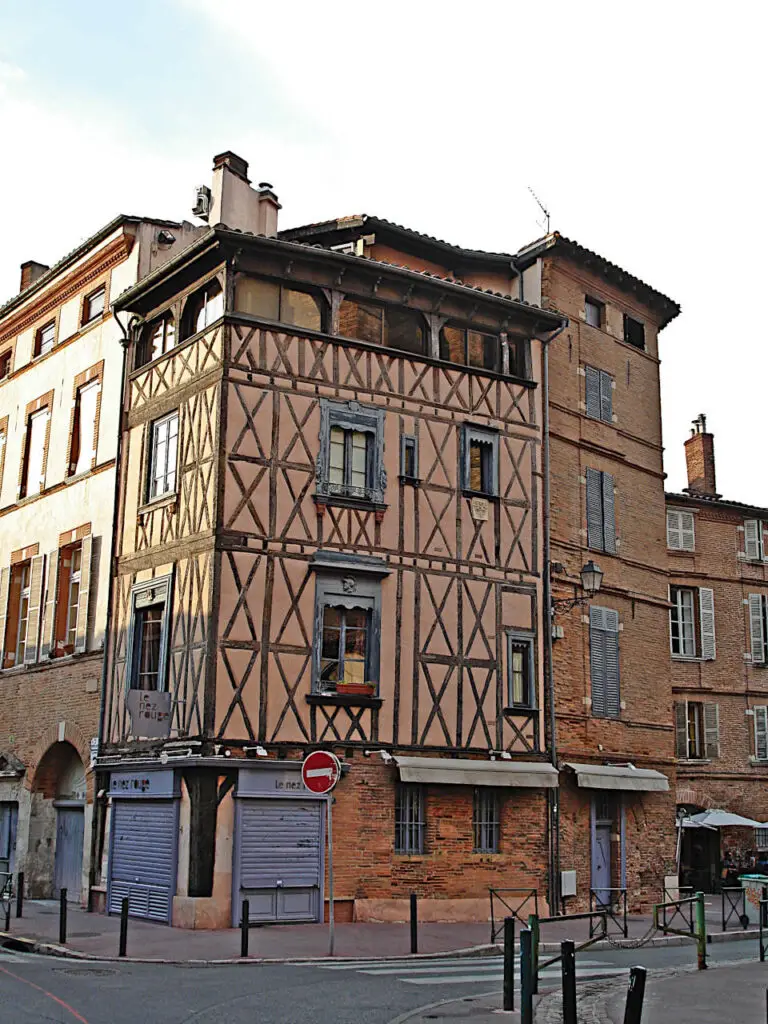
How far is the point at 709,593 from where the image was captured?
30344 mm

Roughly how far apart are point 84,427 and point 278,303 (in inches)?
227

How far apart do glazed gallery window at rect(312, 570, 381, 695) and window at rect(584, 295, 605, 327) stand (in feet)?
26.6

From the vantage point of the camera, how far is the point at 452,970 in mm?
13141

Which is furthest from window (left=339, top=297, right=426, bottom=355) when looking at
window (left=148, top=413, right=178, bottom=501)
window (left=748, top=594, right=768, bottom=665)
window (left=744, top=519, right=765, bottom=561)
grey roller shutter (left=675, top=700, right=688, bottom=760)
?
window (left=748, top=594, right=768, bottom=665)

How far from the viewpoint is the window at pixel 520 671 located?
20.2m

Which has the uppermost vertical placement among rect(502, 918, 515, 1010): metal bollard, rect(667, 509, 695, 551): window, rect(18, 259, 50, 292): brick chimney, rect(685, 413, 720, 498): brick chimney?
rect(18, 259, 50, 292): brick chimney

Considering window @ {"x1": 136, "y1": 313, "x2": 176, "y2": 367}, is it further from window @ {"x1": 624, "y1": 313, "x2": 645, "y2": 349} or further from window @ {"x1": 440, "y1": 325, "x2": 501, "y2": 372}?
window @ {"x1": 624, "y1": 313, "x2": 645, "y2": 349}

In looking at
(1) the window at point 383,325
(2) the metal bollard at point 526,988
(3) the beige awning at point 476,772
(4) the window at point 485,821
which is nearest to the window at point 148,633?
(3) the beige awning at point 476,772

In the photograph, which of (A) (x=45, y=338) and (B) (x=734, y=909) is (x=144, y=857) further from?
(A) (x=45, y=338)

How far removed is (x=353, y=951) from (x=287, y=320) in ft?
32.6

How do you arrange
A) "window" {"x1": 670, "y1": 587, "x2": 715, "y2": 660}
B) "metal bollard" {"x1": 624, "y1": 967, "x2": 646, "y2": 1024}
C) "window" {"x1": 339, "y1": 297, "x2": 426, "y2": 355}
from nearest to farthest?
"metal bollard" {"x1": 624, "y1": 967, "x2": 646, "y2": 1024}, "window" {"x1": 339, "y1": 297, "x2": 426, "y2": 355}, "window" {"x1": 670, "y1": 587, "x2": 715, "y2": 660}

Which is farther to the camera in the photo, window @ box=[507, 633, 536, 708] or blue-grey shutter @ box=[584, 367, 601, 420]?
blue-grey shutter @ box=[584, 367, 601, 420]

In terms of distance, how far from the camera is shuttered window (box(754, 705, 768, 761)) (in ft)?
99.0

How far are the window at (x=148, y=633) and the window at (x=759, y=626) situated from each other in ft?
57.7
